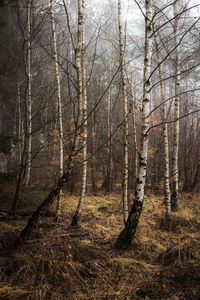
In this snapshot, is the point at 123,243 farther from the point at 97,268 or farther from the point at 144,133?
the point at 144,133

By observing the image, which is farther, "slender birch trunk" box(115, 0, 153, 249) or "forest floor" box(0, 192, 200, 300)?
"slender birch trunk" box(115, 0, 153, 249)

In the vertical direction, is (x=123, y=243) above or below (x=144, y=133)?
below

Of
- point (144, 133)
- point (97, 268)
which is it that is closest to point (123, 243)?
point (97, 268)

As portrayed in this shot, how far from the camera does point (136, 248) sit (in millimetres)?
3471

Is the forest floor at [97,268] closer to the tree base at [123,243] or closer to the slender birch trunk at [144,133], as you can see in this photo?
the tree base at [123,243]

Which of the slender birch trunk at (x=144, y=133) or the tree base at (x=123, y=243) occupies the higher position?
the slender birch trunk at (x=144, y=133)

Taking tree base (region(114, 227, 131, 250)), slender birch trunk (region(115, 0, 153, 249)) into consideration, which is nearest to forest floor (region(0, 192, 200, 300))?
tree base (region(114, 227, 131, 250))

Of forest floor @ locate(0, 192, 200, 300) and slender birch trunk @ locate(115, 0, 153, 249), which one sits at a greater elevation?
slender birch trunk @ locate(115, 0, 153, 249)

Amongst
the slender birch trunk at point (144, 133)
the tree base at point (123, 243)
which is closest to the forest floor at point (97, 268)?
the tree base at point (123, 243)

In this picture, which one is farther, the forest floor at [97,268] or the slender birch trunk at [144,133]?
the slender birch trunk at [144,133]

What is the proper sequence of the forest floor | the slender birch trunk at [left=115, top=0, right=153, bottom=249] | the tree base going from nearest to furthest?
the forest floor → the slender birch trunk at [left=115, top=0, right=153, bottom=249] → the tree base

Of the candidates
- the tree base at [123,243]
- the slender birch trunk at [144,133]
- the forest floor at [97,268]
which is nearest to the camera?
the forest floor at [97,268]

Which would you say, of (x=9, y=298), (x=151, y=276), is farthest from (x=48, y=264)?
(x=151, y=276)

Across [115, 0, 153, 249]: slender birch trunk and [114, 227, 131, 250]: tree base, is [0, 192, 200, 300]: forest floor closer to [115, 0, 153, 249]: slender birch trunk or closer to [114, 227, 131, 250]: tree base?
[114, 227, 131, 250]: tree base
